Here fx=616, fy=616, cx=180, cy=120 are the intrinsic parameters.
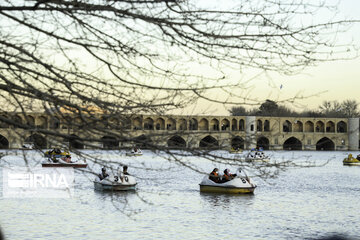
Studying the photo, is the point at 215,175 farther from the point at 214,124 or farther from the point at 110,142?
the point at 214,124

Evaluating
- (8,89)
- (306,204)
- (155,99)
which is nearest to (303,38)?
(155,99)

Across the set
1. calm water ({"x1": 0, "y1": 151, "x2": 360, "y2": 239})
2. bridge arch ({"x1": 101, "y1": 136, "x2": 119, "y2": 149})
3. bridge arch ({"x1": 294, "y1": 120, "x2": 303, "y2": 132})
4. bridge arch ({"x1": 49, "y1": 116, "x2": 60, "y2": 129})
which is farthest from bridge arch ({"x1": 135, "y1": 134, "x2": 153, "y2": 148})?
bridge arch ({"x1": 294, "y1": 120, "x2": 303, "y2": 132})

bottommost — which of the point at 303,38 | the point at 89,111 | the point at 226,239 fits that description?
the point at 226,239

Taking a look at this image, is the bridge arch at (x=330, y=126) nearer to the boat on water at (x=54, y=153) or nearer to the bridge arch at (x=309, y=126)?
the bridge arch at (x=309, y=126)

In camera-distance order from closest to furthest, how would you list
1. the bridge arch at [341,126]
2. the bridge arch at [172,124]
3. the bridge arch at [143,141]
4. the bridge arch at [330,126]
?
1. the bridge arch at [143,141]
2. the bridge arch at [172,124]
3. the bridge arch at [330,126]
4. the bridge arch at [341,126]

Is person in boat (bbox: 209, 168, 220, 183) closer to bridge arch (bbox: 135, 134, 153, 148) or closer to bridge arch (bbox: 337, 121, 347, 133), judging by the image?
bridge arch (bbox: 135, 134, 153, 148)

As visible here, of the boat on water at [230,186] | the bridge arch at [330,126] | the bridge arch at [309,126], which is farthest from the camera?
the bridge arch at [330,126]

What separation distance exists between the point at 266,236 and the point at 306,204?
8800 mm

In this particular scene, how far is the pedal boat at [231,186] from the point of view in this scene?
88.6ft

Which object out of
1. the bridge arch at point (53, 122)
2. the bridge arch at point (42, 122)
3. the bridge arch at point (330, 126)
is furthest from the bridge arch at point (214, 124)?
the bridge arch at point (53, 122)

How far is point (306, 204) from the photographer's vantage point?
25.6 metres

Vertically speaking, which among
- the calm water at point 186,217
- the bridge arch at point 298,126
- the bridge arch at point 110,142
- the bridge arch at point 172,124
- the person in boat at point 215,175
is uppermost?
the bridge arch at point 298,126

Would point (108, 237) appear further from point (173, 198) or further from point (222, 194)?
point (222, 194)

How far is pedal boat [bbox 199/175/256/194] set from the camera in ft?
88.6
